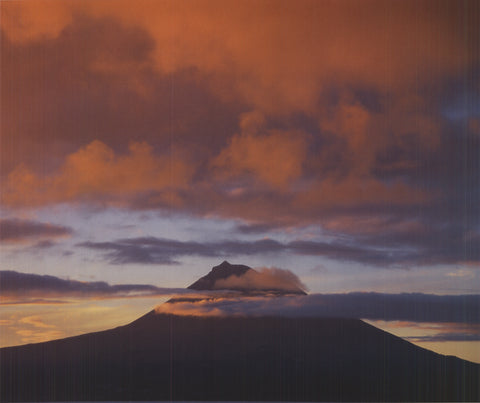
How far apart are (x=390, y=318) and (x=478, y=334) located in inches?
52.8

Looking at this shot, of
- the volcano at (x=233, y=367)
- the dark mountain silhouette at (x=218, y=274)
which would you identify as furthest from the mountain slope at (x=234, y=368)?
the dark mountain silhouette at (x=218, y=274)

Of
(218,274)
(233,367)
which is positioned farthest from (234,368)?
(218,274)

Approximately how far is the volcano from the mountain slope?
0.02m

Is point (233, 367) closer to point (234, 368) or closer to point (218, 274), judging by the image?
point (234, 368)

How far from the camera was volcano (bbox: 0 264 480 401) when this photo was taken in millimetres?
8859

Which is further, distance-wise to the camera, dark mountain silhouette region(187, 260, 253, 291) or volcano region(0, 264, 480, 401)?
dark mountain silhouette region(187, 260, 253, 291)

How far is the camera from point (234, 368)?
8906 millimetres

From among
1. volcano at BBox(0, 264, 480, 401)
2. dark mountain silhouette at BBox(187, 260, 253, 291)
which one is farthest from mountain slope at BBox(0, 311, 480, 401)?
dark mountain silhouette at BBox(187, 260, 253, 291)

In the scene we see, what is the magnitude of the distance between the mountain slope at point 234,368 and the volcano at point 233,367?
2cm

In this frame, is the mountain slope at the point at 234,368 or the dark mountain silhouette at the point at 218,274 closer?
the mountain slope at the point at 234,368

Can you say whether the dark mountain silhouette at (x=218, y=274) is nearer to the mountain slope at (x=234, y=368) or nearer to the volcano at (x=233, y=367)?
the volcano at (x=233, y=367)

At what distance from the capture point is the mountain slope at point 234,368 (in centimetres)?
887

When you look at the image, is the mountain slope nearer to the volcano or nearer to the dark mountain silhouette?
the volcano

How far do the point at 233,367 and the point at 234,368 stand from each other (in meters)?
0.03
